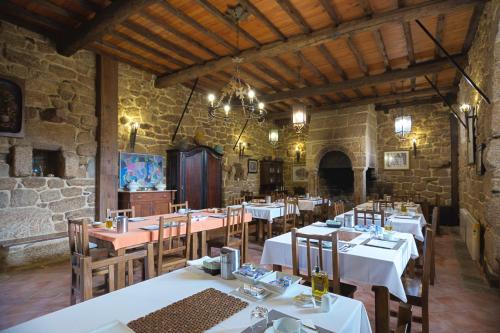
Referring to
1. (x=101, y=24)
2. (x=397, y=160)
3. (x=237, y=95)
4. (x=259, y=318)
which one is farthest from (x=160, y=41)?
(x=397, y=160)

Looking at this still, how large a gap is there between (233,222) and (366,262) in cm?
198

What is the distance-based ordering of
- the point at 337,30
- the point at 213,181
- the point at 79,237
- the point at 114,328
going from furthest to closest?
the point at 213,181 < the point at 337,30 < the point at 79,237 < the point at 114,328

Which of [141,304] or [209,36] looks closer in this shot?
[141,304]

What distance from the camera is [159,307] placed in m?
1.25

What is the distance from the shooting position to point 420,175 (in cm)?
760

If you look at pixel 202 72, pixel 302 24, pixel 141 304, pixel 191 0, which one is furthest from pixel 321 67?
pixel 141 304

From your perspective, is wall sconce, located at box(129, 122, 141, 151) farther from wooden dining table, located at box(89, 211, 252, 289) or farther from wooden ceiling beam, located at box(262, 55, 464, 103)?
wooden ceiling beam, located at box(262, 55, 464, 103)

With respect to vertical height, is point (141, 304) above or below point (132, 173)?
below

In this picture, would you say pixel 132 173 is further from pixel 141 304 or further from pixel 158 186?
pixel 141 304

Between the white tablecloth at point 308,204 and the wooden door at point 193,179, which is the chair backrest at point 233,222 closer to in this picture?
the wooden door at point 193,179

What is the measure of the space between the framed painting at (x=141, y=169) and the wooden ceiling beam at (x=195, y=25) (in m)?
2.63

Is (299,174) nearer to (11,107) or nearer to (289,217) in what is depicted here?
(289,217)

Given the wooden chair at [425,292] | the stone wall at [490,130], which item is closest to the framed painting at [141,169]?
the wooden chair at [425,292]

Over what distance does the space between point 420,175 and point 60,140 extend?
8.33 m
